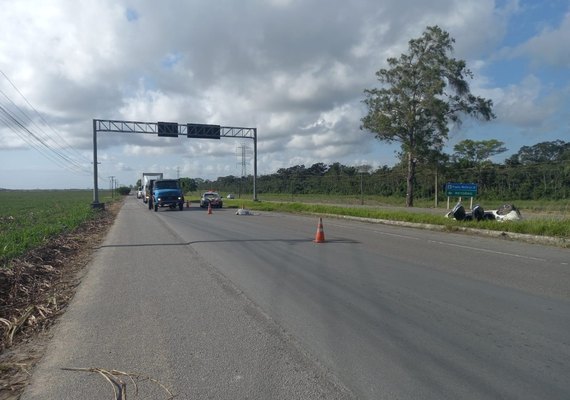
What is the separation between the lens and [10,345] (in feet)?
19.3

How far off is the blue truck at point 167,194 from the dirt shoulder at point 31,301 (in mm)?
25232

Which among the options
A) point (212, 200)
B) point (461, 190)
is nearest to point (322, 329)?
point (461, 190)

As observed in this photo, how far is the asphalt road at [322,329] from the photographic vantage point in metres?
4.41

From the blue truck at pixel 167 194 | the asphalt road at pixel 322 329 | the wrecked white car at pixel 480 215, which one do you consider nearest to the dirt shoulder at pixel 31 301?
the asphalt road at pixel 322 329

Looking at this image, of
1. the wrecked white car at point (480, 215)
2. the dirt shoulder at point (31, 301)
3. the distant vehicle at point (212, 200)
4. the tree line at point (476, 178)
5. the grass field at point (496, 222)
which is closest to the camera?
the dirt shoulder at point (31, 301)

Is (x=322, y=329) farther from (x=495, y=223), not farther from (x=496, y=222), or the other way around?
(x=496, y=222)

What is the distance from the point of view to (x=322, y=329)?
5988 mm

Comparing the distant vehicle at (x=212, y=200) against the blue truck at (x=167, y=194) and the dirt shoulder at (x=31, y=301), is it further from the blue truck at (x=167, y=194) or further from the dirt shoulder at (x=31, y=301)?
the dirt shoulder at (x=31, y=301)

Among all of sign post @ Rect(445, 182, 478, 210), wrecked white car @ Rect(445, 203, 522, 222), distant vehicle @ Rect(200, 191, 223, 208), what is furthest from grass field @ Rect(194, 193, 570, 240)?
distant vehicle @ Rect(200, 191, 223, 208)

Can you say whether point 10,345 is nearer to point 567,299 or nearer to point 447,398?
point 447,398

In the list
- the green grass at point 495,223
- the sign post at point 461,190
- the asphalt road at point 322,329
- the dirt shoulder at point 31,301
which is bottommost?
the dirt shoulder at point 31,301

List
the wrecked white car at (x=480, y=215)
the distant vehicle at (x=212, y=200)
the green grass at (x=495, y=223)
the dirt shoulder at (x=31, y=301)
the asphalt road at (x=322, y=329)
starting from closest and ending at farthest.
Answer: the asphalt road at (x=322, y=329) < the dirt shoulder at (x=31, y=301) < the green grass at (x=495, y=223) < the wrecked white car at (x=480, y=215) < the distant vehicle at (x=212, y=200)

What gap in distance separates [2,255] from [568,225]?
1668 cm

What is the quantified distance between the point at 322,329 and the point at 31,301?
5059mm
